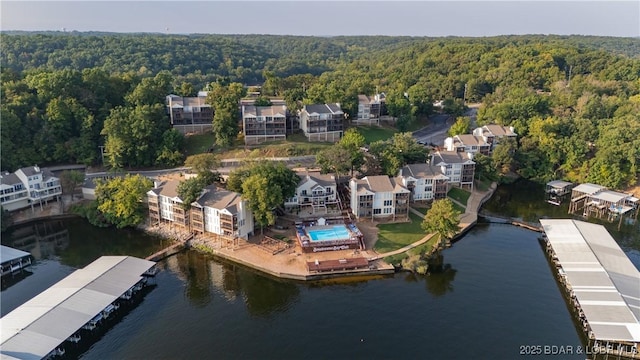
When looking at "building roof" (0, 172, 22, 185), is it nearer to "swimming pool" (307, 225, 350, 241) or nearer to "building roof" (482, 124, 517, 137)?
"swimming pool" (307, 225, 350, 241)

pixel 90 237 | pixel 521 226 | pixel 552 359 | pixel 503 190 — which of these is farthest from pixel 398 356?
pixel 503 190

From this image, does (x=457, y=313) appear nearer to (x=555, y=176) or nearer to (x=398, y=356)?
(x=398, y=356)

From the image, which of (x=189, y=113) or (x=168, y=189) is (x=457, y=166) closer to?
(x=168, y=189)

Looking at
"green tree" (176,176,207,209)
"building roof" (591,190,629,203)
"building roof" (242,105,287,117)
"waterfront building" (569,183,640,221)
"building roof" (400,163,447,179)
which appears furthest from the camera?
"building roof" (242,105,287,117)

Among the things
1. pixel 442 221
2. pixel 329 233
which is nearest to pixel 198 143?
pixel 329 233

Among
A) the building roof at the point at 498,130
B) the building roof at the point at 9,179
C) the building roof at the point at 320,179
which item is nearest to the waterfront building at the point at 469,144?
the building roof at the point at 498,130

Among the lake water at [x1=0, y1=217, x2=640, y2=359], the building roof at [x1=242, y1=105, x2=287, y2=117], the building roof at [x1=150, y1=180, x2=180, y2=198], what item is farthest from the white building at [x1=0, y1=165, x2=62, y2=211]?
the building roof at [x1=242, y1=105, x2=287, y2=117]

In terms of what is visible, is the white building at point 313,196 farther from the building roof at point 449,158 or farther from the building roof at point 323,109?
the building roof at point 323,109
